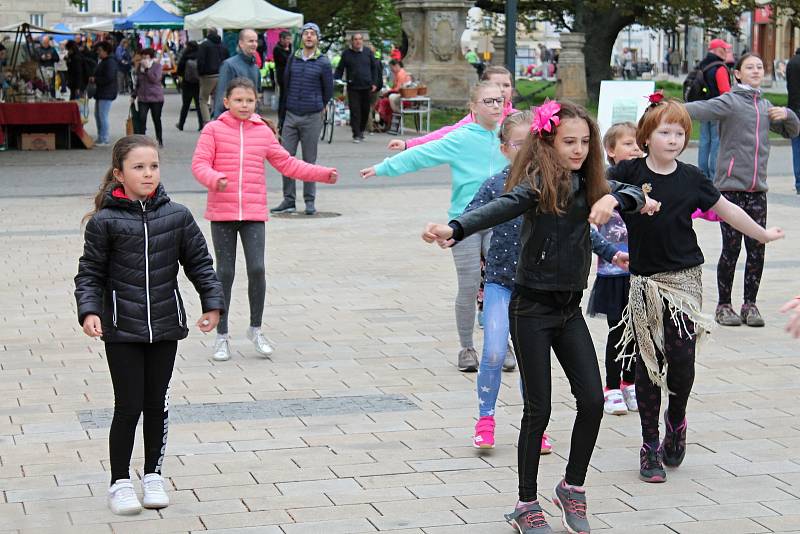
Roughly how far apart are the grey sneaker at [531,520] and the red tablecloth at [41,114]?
19.4 meters

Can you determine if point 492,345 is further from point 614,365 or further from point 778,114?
point 778,114

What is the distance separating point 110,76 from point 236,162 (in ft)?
56.6

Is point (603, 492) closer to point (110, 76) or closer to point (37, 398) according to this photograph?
point (37, 398)

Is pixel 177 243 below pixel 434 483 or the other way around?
the other way around

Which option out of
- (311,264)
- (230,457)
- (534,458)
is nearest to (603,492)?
(534,458)

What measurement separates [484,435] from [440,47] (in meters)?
24.9

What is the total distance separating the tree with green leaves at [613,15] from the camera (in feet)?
116

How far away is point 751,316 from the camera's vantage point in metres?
8.98

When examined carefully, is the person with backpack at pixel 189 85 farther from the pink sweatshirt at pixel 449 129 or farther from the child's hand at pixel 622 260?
the child's hand at pixel 622 260

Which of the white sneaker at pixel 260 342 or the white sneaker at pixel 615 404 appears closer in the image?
the white sneaker at pixel 615 404

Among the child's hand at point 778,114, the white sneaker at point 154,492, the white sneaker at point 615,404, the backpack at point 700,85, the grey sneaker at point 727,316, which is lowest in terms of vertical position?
the grey sneaker at point 727,316

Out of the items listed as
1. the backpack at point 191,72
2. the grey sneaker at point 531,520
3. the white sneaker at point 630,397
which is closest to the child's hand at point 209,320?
the grey sneaker at point 531,520

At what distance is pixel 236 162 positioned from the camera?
7891 mm

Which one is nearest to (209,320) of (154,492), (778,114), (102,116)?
(154,492)
